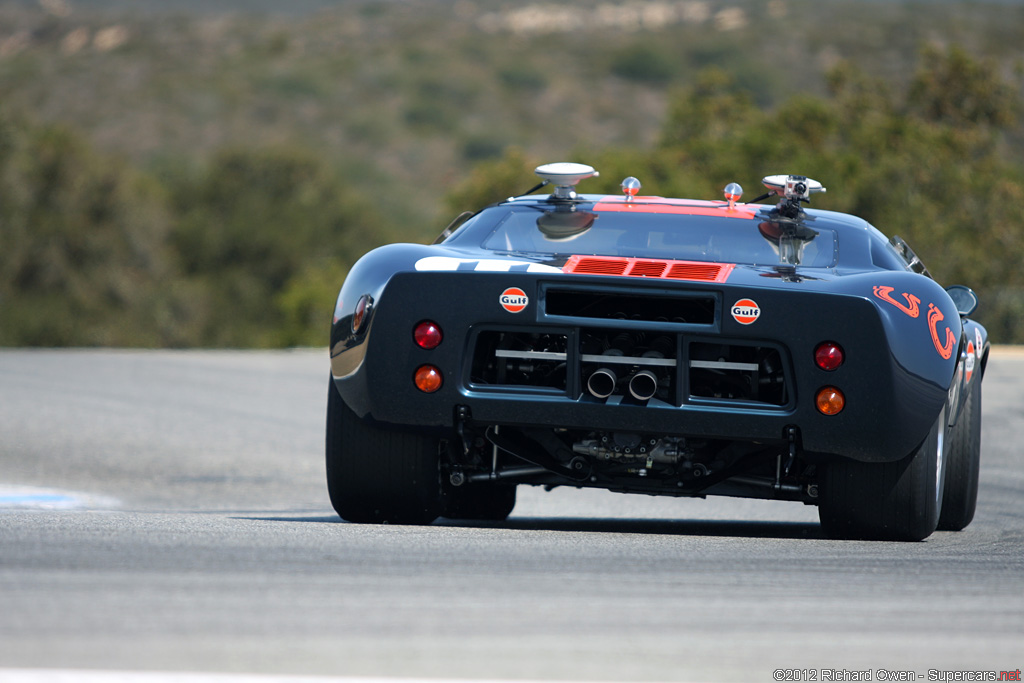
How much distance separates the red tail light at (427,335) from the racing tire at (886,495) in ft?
4.87

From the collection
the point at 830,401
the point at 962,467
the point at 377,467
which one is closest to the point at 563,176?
the point at 377,467

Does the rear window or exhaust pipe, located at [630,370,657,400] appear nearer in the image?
exhaust pipe, located at [630,370,657,400]

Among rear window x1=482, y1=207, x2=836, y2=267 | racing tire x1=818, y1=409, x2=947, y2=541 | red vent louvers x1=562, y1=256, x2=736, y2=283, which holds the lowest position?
racing tire x1=818, y1=409, x2=947, y2=541

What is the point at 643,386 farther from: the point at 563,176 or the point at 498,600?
the point at 563,176

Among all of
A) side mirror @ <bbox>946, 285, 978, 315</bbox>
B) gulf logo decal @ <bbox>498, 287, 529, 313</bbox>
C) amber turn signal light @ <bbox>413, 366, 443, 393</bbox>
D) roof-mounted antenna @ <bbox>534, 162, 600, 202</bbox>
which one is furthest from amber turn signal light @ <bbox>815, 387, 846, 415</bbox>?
roof-mounted antenna @ <bbox>534, 162, 600, 202</bbox>

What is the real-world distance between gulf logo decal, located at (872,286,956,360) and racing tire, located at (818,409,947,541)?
1.01 feet

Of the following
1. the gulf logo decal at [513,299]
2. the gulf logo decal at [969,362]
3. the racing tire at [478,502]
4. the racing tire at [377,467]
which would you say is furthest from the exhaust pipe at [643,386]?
the gulf logo decal at [969,362]

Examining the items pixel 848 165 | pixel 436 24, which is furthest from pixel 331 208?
pixel 436 24

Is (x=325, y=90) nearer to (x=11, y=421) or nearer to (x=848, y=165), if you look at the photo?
(x=848, y=165)

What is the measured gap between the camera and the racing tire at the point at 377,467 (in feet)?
18.6

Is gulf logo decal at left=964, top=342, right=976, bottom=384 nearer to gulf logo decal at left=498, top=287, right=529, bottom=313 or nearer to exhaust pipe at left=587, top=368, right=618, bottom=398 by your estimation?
exhaust pipe at left=587, top=368, right=618, bottom=398

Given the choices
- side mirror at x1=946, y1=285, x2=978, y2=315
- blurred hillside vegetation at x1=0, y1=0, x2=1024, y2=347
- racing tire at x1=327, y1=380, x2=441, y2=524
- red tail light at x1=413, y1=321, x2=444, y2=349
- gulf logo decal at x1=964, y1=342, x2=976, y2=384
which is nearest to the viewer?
red tail light at x1=413, y1=321, x2=444, y2=349

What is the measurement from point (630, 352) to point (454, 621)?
191 cm

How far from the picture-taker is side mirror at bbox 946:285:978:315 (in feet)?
20.5
